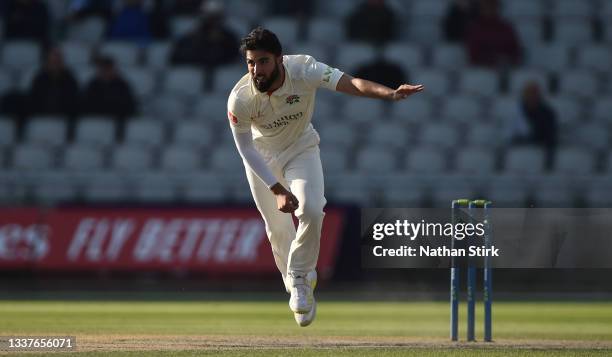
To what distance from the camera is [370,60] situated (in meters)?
15.4

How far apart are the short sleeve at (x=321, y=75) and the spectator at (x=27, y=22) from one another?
971 centimetres

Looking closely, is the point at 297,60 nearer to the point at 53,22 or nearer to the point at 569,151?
the point at 569,151

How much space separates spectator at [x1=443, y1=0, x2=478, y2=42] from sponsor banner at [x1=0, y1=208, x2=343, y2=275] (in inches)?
147

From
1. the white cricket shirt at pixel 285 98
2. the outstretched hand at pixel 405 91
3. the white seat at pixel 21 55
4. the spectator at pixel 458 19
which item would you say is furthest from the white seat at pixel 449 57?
the outstretched hand at pixel 405 91

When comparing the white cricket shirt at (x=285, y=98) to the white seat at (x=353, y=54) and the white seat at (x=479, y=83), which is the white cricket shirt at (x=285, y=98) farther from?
the white seat at (x=479, y=83)

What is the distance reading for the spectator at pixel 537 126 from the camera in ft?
47.3

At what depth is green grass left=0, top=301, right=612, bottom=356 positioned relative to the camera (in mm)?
7609

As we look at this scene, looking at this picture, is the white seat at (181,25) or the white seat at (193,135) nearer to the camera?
the white seat at (193,135)

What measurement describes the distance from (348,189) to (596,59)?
4245 mm

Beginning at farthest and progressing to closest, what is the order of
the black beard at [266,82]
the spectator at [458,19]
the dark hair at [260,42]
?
the spectator at [458,19]
the black beard at [266,82]
the dark hair at [260,42]

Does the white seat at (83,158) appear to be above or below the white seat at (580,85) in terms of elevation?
below

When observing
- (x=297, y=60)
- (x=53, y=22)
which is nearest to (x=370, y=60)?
(x=53, y=22)

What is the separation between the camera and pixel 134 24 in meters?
16.6

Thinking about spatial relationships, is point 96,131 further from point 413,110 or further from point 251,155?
point 251,155
